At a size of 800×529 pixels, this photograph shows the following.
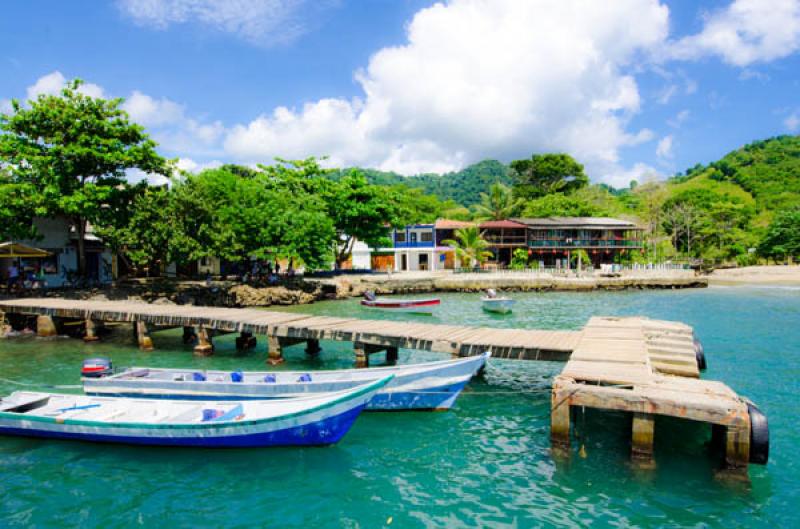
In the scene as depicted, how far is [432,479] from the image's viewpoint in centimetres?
968

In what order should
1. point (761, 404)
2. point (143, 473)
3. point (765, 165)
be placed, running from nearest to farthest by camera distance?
1. point (143, 473)
2. point (761, 404)
3. point (765, 165)

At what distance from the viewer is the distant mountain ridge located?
13000 cm

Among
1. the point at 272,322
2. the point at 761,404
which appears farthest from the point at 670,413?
the point at 272,322

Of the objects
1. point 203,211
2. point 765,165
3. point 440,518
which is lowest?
point 440,518

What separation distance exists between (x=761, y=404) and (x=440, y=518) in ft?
34.4

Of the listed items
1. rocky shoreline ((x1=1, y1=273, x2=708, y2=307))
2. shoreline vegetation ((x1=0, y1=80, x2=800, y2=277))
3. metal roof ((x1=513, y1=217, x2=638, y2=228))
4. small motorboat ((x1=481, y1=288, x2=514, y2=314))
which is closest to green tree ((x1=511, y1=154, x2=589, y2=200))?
shoreline vegetation ((x1=0, y1=80, x2=800, y2=277))

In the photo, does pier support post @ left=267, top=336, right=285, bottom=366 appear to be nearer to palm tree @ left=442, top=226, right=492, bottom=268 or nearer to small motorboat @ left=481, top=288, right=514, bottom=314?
small motorboat @ left=481, top=288, right=514, bottom=314

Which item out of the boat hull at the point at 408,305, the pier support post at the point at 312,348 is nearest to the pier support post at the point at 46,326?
the pier support post at the point at 312,348

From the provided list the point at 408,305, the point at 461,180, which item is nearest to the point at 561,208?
the point at 408,305

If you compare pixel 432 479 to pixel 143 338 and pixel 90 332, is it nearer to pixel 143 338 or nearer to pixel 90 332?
pixel 143 338

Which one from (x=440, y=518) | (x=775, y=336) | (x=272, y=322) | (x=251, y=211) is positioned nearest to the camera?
(x=440, y=518)

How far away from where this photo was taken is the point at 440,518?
8.33 meters

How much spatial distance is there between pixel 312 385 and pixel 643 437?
7345mm

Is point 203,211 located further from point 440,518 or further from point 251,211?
point 440,518
